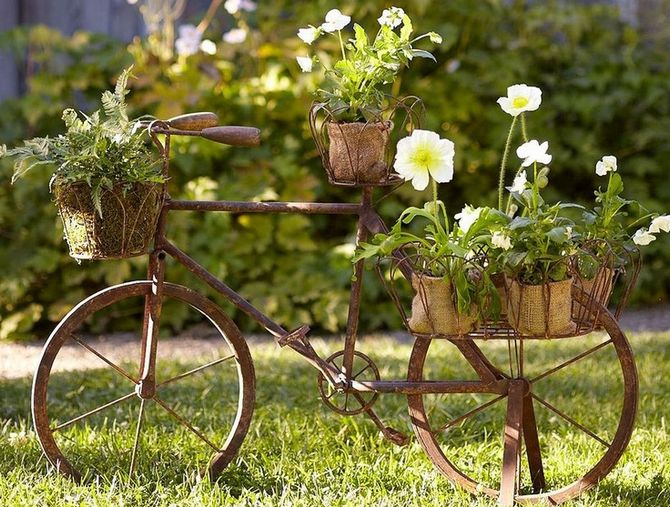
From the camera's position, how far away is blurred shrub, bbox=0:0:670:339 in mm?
5535

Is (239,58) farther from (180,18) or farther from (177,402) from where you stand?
(177,402)

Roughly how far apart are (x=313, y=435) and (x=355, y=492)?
21.7 inches

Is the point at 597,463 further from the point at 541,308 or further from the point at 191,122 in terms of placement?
the point at 191,122

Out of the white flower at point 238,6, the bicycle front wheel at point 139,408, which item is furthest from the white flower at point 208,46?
the bicycle front wheel at point 139,408

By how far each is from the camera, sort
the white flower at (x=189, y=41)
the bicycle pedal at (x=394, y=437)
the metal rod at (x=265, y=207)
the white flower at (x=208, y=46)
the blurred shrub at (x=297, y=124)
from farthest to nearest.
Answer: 1. the white flower at (x=189, y=41)
2. the white flower at (x=208, y=46)
3. the blurred shrub at (x=297, y=124)
4. the bicycle pedal at (x=394, y=437)
5. the metal rod at (x=265, y=207)

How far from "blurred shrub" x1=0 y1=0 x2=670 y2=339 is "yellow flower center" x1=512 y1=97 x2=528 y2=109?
286 centimetres

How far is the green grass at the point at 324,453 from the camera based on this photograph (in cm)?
285

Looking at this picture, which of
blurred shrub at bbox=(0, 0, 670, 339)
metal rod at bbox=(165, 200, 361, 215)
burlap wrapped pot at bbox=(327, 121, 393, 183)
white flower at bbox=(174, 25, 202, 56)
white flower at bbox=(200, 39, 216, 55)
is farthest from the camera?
white flower at bbox=(174, 25, 202, 56)

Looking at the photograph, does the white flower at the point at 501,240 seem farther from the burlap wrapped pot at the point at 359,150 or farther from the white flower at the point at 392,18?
the white flower at the point at 392,18

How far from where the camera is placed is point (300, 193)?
5578 mm

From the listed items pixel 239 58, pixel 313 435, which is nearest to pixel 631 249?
pixel 313 435

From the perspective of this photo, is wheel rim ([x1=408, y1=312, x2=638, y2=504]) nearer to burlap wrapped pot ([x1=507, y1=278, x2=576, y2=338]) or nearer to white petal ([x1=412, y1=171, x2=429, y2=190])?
burlap wrapped pot ([x1=507, y1=278, x2=576, y2=338])

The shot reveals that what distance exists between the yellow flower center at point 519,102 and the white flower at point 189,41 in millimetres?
3516

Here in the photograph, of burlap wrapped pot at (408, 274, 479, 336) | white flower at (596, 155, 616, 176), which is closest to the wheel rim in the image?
burlap wrapped pot at (408, 274, 479, 336)
